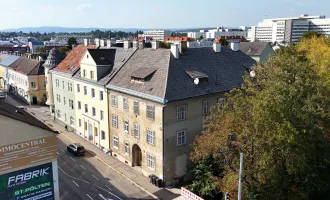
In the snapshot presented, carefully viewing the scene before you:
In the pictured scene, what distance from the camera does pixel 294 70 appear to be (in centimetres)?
2462

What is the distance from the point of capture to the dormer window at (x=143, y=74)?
3466cm

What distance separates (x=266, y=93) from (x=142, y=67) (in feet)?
60.4

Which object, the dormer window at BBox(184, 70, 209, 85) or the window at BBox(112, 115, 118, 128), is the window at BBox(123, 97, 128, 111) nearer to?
the window at BBox(112, 115, 118, 128)

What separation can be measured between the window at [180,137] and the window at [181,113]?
5.11 feet

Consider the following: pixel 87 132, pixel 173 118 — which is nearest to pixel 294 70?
pixel 173 118

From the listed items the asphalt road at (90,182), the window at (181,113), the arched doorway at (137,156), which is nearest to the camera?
the asphalt road at (90,182)

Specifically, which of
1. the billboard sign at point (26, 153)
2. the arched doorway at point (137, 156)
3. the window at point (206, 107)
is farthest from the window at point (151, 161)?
the billboard sign at point (26, 153)

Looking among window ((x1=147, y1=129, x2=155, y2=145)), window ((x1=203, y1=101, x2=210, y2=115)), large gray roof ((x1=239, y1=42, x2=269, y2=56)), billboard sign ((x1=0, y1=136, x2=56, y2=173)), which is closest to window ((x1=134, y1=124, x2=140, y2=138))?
window ((x1=147, y1=129, x2=155, y2=145))

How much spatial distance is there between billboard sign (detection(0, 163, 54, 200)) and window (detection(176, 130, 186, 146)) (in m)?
14.1

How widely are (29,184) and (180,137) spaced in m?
16.3

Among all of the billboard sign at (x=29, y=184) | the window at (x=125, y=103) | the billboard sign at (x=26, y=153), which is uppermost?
the window at (x=125, y=103)

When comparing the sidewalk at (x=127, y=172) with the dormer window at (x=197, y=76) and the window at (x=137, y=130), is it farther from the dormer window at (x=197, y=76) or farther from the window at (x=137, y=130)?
the dormer window at (x=197, y=76)

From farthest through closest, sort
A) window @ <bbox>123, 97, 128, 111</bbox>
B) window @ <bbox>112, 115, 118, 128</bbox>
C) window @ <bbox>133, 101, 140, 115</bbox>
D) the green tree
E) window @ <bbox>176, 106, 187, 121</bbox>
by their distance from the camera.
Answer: window @ <bbox>112, 115, 118, 128</bbox>
window @ <bbox>123, 97, 128, 111</bbox>
window @ <bbox>133, 101, 140, 115</bbox>
window @ <bbox>176, 106, 187, 121</bbox>
the green tree

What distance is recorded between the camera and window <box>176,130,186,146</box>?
1305 inches
